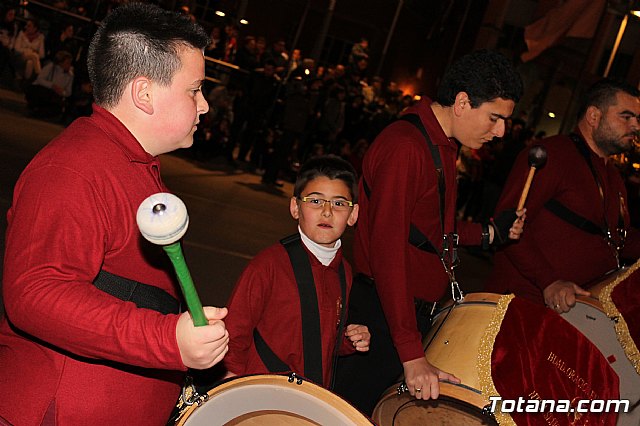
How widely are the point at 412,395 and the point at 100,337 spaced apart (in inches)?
54.3

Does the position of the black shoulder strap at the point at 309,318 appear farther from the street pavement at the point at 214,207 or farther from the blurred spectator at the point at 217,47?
the blurred spectator at the point at 217,47

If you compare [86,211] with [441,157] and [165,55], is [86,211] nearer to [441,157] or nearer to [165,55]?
[165,55]

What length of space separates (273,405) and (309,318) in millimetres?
738

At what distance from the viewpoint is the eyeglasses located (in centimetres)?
281

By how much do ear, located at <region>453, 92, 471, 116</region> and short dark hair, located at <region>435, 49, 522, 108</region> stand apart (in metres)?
0.01

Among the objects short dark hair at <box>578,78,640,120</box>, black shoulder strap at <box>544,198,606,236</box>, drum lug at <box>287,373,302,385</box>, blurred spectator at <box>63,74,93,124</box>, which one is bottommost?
blurred spectator at <box>63,74,93,124</box>

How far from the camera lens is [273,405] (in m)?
1.83

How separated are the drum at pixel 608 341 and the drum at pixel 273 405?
1.52 metres

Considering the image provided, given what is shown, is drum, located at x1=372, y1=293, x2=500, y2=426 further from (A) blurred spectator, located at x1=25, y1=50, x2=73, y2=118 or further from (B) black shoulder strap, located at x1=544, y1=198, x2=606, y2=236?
(A) blurred spectator, located at x1=25, y1=50, x2=73, y2=118

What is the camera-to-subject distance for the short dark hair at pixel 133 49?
1.71 m

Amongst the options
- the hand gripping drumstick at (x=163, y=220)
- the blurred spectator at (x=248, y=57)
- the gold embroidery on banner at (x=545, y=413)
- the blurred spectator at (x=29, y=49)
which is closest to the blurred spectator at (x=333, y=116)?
the blurred spectator at (x=248, y=57)

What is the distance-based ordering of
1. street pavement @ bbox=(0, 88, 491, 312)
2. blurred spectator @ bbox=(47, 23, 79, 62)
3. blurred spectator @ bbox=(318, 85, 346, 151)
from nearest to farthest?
1. street pavement @ bbox=(0, 88, 491, 312)
2. blurred spectator @ bbox=(47, 23, 79, 62)
3. blurred spectator @ bbox=(318, 85, 346, 151)

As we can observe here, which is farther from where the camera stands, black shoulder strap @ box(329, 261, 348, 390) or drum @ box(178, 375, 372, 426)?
black shoulder strap @ box(329, 261, 348, 390)

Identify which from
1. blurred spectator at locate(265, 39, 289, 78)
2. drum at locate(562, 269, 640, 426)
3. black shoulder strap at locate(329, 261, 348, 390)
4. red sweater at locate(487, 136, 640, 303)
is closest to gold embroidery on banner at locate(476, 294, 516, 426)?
black shoulder strap at locate(329, 261, 348, 390)
